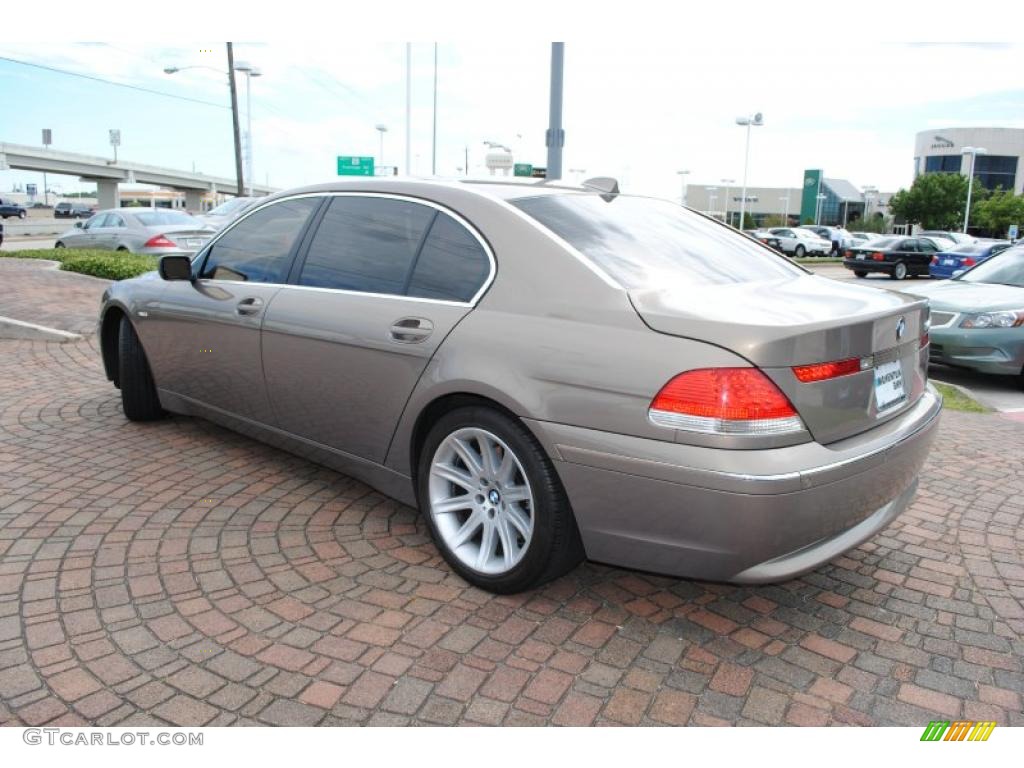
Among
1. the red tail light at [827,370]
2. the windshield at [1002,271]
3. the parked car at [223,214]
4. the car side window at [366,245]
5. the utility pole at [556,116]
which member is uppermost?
the utility pole at [556,116]

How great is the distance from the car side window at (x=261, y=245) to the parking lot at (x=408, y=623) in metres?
1.13

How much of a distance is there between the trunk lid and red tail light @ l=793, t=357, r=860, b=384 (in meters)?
0.02

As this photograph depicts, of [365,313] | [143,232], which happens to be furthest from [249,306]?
[143,232]

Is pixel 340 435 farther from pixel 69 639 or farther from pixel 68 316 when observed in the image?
pixel 68 316

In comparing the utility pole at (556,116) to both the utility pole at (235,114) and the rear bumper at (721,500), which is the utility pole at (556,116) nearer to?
the rear bumper at (721,500)

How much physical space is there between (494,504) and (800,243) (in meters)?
40.4

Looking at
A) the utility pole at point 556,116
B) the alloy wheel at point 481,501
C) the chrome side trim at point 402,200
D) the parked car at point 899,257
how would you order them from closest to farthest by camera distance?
the alloy wheel at point 481,501 < the chrome side trim at point 402,200 < the utility pole at point 556,116 < the parked car at point 899,257

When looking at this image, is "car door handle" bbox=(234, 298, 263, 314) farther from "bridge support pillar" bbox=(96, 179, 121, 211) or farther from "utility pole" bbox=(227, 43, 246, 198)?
"bridge support pillar" bbox=(96, 179, 121, 211)

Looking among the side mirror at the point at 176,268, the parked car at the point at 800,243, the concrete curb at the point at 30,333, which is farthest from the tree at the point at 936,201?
the side mirror at the point at 176,268

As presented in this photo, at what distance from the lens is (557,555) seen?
2982 millimetres

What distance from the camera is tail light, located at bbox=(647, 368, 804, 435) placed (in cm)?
256

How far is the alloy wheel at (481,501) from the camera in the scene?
122 inches

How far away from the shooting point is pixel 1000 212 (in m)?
67.4

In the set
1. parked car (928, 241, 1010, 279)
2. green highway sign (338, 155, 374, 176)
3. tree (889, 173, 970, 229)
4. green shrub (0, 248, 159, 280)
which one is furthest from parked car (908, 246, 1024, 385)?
tree (889, 173, 970, 229)
